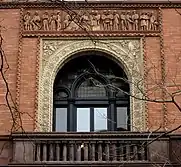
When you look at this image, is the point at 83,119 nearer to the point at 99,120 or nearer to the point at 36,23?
the point at 99,120

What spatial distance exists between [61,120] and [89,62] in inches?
71.6

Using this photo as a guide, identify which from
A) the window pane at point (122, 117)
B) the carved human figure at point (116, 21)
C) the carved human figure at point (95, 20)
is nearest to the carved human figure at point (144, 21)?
the carved human figure at point (116, 21)

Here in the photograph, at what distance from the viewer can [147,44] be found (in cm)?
1630

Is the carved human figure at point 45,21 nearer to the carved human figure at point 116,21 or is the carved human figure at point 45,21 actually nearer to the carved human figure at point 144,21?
the carved human figure at point 116,21

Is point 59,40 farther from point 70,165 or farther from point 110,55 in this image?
point 70,165

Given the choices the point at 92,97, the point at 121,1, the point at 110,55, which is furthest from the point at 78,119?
the point at 121,1

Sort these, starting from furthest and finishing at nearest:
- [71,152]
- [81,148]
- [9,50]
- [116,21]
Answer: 1. [116,21]
2. [9,50]
3. [81,148]
4. [71,152]

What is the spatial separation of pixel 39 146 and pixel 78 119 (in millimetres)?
2236

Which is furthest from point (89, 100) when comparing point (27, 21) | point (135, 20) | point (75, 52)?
point (27, 21)

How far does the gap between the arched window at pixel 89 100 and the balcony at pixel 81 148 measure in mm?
1744

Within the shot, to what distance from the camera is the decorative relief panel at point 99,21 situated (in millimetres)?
16453

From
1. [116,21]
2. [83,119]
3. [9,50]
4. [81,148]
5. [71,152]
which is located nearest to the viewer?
[71,152]

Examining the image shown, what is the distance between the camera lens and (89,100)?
1642cm

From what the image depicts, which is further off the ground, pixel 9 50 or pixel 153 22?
pixel 153 22
